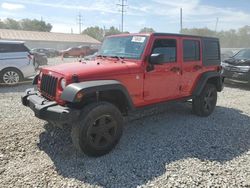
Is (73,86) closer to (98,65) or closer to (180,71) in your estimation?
(98,65)

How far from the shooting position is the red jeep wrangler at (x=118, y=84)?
3623mm

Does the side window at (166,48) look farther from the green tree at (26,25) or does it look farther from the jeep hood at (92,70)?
the green tree at (26,25)

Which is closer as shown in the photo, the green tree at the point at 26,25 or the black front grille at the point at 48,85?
the black front grille at the point at 48,85

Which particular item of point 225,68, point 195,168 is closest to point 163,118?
point 195,168

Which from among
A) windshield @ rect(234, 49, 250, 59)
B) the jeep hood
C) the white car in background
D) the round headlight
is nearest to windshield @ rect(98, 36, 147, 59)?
the jeep hood

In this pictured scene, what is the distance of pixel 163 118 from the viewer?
586 centimetres

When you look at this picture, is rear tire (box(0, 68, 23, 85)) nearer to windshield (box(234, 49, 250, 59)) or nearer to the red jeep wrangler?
the red jeep wrangler

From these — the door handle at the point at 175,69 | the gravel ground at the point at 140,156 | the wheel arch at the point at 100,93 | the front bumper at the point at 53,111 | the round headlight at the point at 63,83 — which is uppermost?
the door handle at the point at 175,69

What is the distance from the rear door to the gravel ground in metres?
→ 0.85

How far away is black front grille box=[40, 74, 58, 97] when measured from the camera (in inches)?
Result: 156

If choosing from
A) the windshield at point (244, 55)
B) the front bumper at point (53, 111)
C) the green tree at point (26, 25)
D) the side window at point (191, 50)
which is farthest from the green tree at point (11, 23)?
the front bumper at point (53, 111)

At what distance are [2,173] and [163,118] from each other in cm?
366

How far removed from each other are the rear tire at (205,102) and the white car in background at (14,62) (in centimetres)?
694

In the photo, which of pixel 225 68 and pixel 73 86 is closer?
pixel 73 86
